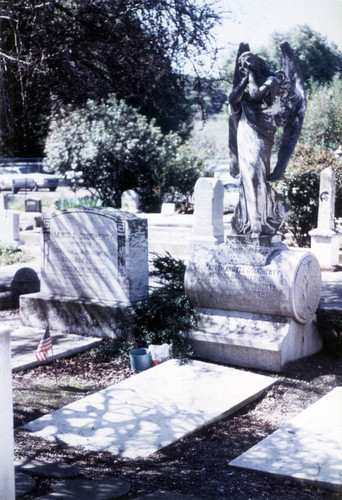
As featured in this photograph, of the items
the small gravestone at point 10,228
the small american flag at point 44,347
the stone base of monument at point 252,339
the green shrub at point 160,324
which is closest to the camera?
the small american flag at point 44,347

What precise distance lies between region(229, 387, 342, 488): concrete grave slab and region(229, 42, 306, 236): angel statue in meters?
2.55

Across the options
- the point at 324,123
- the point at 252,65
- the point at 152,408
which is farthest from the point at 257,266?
the point at 324,123

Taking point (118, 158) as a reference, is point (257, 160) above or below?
below

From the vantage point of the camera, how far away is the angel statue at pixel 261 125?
7.25 m

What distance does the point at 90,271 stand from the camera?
8.55m

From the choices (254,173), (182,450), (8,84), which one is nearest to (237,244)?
(254,173)

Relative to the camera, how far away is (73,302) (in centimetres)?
848

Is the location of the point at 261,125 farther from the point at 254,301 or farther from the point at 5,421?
the point at 5,421

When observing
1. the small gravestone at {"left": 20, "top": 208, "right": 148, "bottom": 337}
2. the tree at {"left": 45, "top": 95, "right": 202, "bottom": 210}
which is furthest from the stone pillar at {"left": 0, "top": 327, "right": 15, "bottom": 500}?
the tree at {"left": 45, "top": 95, "right": 202, "bottom": 210}

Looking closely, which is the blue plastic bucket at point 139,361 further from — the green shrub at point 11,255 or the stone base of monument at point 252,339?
the green shrub at point 11,255

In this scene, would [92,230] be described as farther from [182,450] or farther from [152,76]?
[182,450]

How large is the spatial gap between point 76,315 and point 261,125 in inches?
139

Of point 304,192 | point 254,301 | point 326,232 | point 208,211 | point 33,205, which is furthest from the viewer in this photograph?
point 33,205

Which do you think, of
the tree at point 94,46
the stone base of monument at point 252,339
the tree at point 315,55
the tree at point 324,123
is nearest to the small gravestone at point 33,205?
the tree at point 94,46
